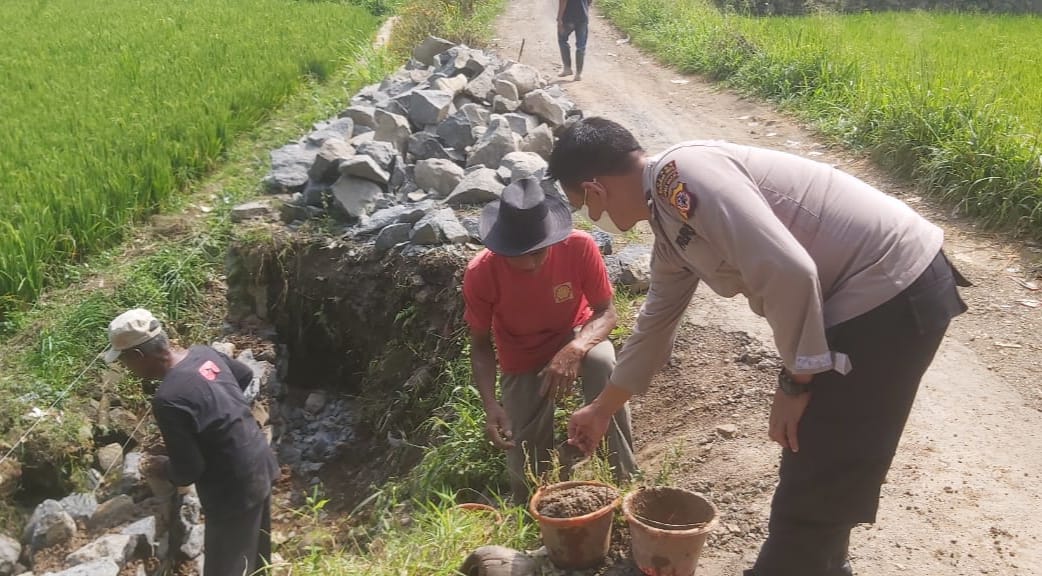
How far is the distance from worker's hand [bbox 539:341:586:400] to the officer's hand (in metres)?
1.13

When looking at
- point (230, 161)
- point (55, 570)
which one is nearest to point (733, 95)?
point (230, 161)

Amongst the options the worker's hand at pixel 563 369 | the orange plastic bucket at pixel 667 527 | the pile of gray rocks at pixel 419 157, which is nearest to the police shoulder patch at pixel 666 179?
A: the orange plastic bucket at pixel 667 527

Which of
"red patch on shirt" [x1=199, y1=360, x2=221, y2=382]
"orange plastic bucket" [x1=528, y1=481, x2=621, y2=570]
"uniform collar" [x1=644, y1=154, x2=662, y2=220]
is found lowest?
"orange plastic bucket" [x1=528, y1=481, x2=621, y2=570]

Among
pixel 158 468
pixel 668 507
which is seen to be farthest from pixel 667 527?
pixel 158 468

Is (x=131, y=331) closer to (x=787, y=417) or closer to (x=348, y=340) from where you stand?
(x=787, y=417)

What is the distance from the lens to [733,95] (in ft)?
30.4

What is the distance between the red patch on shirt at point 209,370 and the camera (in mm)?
3215

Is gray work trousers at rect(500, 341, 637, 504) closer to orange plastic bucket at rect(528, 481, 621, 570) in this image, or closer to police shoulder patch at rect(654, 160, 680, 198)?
orange plastic bucket at rect(528, 481, 621, 570)

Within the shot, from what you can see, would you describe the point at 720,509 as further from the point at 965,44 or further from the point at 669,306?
the point at 965,44

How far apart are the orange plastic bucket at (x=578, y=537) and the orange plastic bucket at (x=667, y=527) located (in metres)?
0.09

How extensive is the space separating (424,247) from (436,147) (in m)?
1.70

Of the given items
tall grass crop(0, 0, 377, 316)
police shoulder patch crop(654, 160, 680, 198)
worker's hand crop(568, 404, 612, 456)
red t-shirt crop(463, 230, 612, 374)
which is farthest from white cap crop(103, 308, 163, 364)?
tall grass crop(0, 0, 377, 316)

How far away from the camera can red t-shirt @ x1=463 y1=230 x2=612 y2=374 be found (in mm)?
3264

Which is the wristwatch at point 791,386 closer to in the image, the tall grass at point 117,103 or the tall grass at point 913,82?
the tall grass at point 913,82
